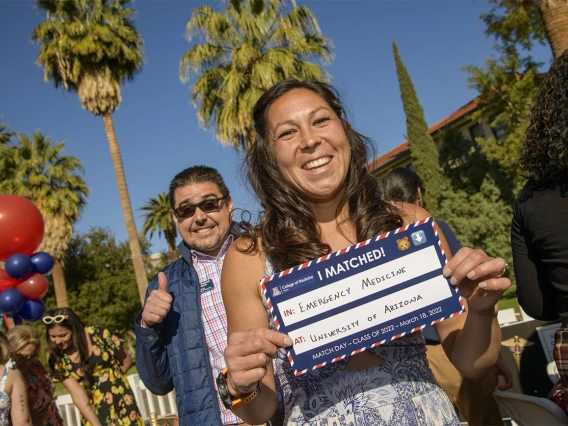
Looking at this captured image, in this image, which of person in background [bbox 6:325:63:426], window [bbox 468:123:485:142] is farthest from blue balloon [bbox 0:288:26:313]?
window [bbox 468:123:485:142]

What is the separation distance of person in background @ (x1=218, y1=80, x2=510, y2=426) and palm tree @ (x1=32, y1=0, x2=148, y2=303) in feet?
50.1

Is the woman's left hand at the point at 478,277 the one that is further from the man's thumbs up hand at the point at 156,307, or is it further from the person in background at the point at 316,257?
the man's thumbs up hand at the point at 156,307

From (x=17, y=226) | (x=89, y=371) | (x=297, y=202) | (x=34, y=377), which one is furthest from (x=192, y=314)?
(x=17, y=226)

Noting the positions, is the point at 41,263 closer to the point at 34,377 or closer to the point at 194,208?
the point at 34,377

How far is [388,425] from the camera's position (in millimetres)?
1566

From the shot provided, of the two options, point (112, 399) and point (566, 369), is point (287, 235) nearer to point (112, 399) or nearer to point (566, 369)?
point (566, 369)

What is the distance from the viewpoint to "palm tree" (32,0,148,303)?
16.9 meters

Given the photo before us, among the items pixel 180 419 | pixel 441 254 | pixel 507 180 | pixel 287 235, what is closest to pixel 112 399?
pixel 180 419

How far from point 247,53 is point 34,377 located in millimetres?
11503

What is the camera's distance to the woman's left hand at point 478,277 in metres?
1.47

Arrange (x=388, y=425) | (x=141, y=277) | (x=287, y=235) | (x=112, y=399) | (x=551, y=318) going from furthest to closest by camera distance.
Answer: (x=141, y=277) < (x=112, y=399) < (x=551, y=318) < (x=287, y=235) < (x=388, y=425)

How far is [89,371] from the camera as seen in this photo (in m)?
5.20

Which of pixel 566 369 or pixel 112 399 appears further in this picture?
pixel 112 399

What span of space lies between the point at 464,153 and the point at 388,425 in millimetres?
28251
